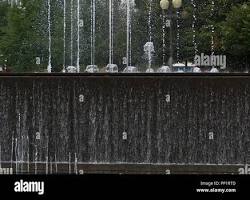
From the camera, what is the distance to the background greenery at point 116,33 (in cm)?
2860

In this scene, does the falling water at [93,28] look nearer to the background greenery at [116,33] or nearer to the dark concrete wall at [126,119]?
the background greenery at [116,33]

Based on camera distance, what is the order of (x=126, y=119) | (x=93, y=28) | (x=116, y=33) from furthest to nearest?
(x=116, y=33) → (x=93, y=28) → (x=126, y=119)

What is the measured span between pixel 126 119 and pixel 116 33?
21772 mm

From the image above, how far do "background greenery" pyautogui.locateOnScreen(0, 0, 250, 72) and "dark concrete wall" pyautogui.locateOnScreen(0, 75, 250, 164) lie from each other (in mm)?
12820

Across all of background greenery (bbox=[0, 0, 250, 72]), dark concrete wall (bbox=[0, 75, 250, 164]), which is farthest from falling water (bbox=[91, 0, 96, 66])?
dark concrete wall (bbox=[0, 75, 250, 164])

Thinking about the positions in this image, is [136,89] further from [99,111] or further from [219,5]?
[219,5]

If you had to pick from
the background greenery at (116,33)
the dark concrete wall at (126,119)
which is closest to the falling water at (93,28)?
the background greenery at (116,33)

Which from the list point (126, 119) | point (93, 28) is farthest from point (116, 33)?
point (126, 119)

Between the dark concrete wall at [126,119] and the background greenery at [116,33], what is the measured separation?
12820 millimetres

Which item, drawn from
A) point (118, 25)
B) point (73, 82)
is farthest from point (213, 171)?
point (118, 25)

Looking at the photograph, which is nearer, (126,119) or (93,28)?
(126,119)

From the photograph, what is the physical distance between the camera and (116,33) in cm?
3631

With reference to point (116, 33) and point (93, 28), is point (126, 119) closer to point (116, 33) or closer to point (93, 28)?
point (93, 28)

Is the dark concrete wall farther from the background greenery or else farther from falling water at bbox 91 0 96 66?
falling water at bbox 91 0 96 66
